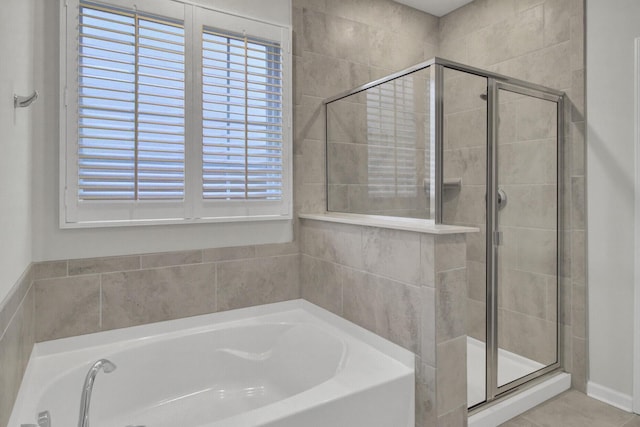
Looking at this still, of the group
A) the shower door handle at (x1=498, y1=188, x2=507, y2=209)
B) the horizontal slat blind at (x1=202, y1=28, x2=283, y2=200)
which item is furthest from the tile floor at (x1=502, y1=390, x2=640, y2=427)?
the horizontal slat blind at (x1=202, y1=28, x2=283, y2=200)

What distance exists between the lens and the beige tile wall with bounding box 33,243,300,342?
6.10ft

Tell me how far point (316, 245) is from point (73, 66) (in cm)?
158

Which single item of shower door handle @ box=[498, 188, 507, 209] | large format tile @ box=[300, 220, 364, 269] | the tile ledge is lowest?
large format tile @ box=[300, 220, 364, 269]

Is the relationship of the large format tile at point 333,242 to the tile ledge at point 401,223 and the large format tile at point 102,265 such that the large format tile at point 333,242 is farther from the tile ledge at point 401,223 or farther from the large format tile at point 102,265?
the large format tile at point 102,265

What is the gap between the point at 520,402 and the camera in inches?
81.5

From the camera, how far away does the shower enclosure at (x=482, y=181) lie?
1.87 metres

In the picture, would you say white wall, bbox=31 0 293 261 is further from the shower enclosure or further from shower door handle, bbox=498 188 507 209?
shower door handle, bbox=498 188 507 209

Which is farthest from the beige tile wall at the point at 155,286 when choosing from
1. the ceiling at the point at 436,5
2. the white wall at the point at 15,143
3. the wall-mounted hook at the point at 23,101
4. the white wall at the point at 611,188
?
the ceiling at the point at 436,5

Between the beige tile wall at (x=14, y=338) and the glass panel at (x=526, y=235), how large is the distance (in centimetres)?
217

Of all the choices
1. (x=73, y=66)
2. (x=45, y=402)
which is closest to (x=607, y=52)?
(x=73, y=66)

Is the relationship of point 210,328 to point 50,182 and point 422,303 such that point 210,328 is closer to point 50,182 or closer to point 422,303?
point 50,182

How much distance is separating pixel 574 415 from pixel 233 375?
6.09 ft


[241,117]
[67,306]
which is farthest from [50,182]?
[241,117]

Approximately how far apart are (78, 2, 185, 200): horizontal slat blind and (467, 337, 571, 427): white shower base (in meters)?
1.85
